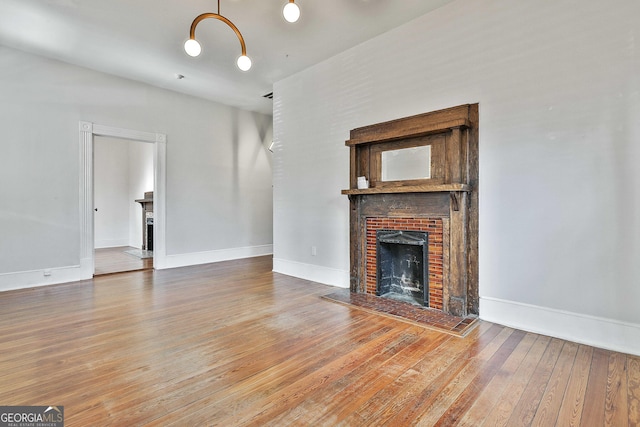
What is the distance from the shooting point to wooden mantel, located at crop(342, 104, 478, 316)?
122 inches

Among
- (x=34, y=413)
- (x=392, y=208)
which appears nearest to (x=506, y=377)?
(x=392, y=208)

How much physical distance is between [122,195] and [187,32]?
21.0 feet

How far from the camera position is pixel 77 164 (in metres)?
4.68

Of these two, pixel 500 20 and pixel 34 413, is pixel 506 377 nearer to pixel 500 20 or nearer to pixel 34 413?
pixel 34 413

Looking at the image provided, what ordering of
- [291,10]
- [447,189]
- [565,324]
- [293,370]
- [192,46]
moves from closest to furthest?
[293,370] < [291,10] < [192,46] < [565,324] < [447,189]

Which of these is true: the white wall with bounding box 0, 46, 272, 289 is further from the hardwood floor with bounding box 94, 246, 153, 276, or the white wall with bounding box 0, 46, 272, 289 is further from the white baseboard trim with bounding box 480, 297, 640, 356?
the white baseboard trim with bounding box 480, 297, 640, 356

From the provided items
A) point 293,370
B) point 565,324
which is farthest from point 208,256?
point 565,324

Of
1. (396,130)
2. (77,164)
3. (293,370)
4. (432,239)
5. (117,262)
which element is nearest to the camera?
(293,370)

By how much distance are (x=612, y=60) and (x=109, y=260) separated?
26.0ft

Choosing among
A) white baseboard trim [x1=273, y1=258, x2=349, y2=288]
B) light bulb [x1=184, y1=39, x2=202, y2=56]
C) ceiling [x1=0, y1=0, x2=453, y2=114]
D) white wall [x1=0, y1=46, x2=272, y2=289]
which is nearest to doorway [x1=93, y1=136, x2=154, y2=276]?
white wall [x1=0, y1=46, x2=272, y2=289]

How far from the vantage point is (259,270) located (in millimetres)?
5453

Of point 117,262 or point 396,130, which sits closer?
point 396,130

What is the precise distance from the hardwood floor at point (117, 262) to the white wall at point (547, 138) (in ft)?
16.5

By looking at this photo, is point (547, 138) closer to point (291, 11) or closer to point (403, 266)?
point (403, 266)
